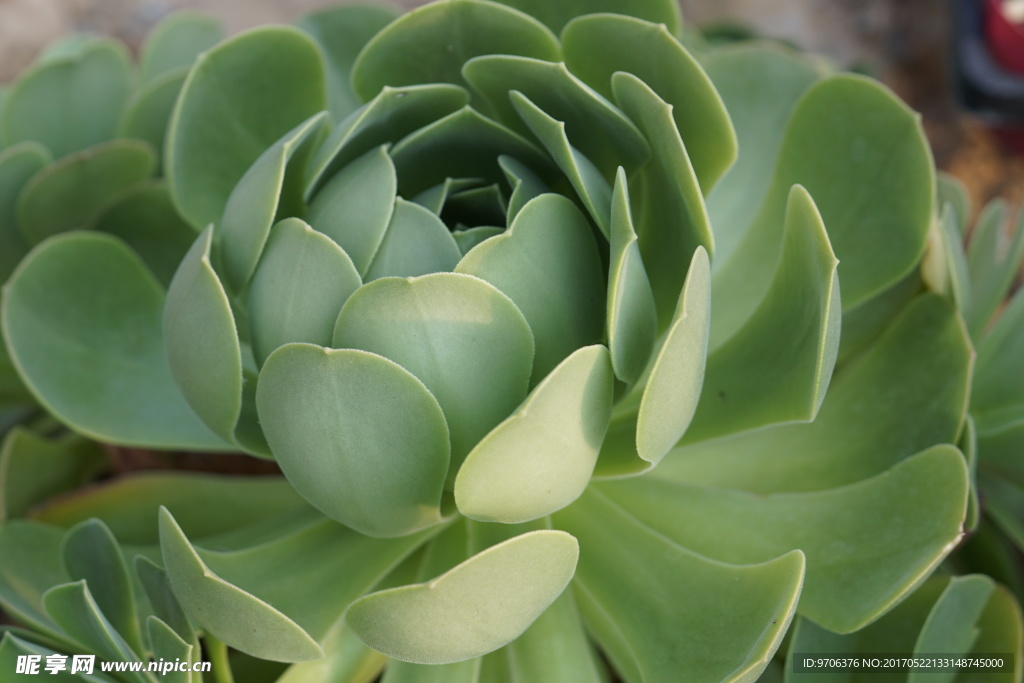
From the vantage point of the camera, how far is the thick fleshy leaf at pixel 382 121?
29.6 inches

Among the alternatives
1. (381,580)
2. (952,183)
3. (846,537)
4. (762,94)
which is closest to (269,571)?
(381,580)

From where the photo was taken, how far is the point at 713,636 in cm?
71

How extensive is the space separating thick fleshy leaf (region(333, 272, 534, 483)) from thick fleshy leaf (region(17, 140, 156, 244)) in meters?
0.53

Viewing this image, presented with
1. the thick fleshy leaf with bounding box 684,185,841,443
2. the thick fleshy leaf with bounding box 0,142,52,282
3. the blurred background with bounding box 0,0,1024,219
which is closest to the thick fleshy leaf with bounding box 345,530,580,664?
the thick fleshy leaf with bounding box 684,185,841,443

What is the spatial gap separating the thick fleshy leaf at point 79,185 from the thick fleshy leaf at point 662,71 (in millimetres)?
552

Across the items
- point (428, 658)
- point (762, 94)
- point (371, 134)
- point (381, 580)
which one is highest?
point (371, 134)

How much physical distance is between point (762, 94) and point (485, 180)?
0.36 m

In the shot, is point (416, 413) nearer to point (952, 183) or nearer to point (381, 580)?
point (381, 580)

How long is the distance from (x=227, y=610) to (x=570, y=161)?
41cm

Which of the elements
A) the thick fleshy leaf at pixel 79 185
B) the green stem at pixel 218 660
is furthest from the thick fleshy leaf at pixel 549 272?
the thick fleshy leaf at pixel 79 185

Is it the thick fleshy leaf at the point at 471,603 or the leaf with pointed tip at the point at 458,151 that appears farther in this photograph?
the leaf with pointed tip at the point at 458,151

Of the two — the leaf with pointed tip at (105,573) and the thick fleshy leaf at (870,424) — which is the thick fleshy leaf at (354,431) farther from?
the thick fleshy leaf at (870,424)

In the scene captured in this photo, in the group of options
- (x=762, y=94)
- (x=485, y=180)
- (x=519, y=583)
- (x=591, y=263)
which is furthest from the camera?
(x=762, y=94)

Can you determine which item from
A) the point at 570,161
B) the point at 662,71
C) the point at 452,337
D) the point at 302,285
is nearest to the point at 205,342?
the point at 302,285
